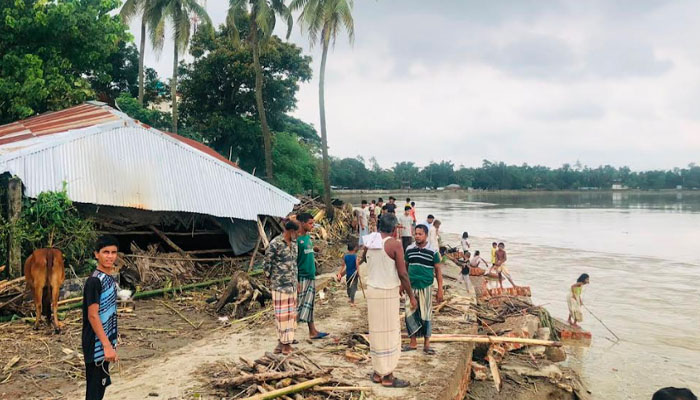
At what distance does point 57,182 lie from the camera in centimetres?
955

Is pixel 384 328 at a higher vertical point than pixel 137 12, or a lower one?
lower

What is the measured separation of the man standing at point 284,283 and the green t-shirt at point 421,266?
4.88ft

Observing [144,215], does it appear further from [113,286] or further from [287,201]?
[113,286]

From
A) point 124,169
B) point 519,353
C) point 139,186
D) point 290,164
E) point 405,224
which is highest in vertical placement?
point 290,164

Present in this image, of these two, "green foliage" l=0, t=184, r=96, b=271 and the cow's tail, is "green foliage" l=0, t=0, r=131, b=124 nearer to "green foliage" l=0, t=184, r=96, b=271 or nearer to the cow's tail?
"green foliage" l=0, t=184, r=96, b=271

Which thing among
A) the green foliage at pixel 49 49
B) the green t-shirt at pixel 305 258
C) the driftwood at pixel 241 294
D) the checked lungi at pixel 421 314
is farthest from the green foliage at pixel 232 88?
the checked lungi at pixel 421 314

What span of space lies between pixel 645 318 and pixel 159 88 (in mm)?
32153

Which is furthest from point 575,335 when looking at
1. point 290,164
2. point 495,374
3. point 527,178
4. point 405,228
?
point 527,178

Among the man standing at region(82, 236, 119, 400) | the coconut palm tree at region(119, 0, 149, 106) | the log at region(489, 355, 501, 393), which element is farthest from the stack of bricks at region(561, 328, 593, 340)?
the coconut palm tree at region(119, 0, 149, 106)

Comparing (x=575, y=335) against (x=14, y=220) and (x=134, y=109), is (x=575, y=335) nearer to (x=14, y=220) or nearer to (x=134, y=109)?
(x=14, y=220)

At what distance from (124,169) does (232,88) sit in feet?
62.8

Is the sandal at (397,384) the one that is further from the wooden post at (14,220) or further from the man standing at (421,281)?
the wooden post at (14,220)

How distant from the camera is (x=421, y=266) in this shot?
19.0 ft

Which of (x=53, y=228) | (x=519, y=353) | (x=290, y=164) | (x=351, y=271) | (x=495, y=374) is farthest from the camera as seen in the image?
(x=290, y=164)
